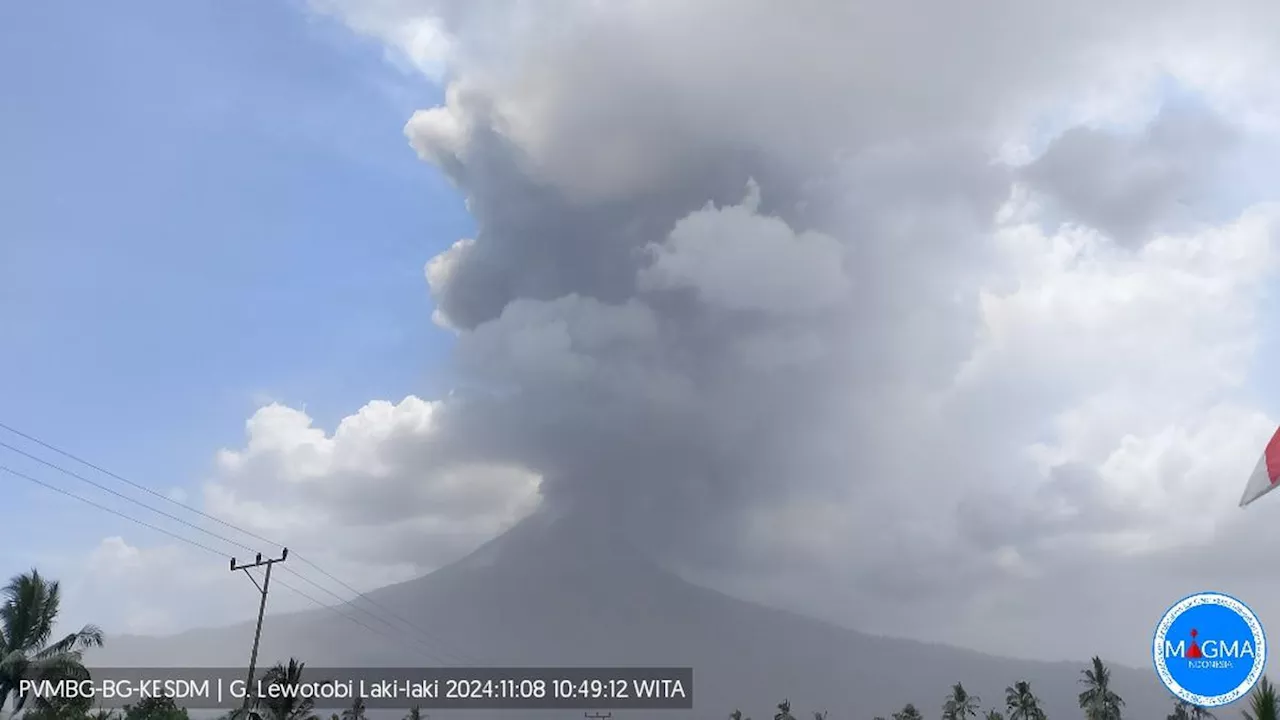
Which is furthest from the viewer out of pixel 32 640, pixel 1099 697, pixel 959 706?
pixel 959 706

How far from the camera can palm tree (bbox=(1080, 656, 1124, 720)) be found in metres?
109

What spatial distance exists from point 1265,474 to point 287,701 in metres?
57.9

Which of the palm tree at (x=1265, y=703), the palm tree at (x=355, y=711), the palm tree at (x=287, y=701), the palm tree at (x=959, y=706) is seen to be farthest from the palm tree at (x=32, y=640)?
the palm tree at (x=959, y=706)

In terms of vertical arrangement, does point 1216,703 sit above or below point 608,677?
below

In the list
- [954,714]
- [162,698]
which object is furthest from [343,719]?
[954,714]

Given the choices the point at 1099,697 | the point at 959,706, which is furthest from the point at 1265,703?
the point at 959,706

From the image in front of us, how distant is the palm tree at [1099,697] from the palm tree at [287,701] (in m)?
92.0

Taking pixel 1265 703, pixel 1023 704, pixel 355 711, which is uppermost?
pixel 355 711

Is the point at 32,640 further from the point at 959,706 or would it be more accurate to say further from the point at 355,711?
the point at 959,706

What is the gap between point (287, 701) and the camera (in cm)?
5678

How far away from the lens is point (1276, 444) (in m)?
11.6

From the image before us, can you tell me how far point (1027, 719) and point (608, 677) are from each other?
82.0 m

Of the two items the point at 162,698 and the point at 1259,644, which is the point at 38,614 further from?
the point at 1259,644

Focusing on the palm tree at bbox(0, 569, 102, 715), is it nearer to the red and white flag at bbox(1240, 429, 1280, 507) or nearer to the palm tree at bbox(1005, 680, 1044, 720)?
the red and white flag at bbox(1240, 429, 1280, 507)
